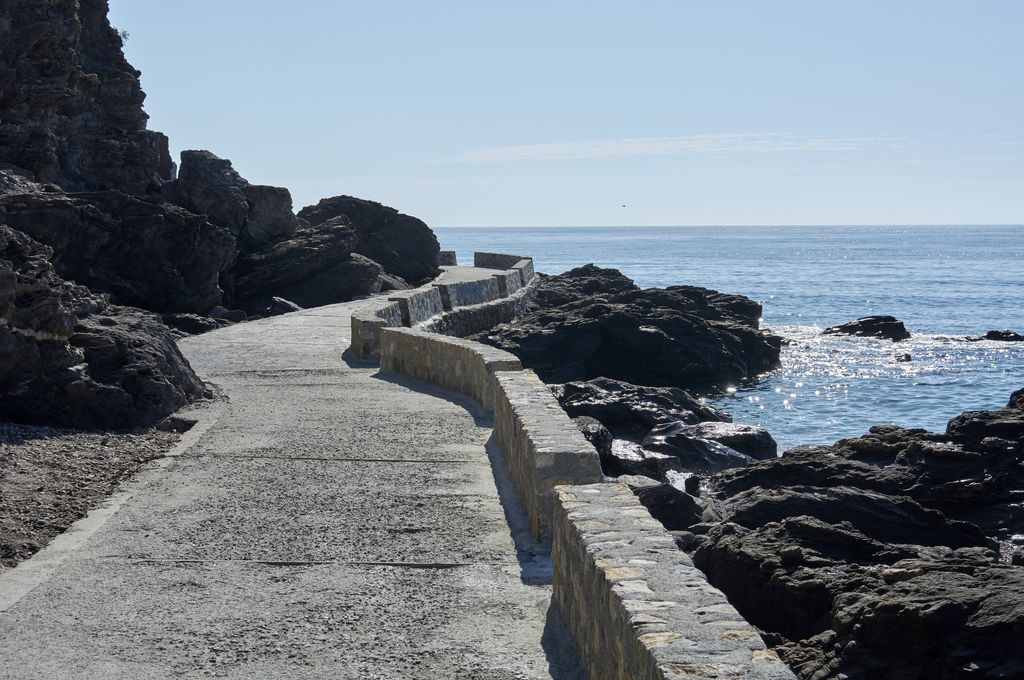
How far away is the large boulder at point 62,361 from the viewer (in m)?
9.80

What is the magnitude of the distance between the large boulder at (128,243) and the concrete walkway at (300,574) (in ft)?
37.9

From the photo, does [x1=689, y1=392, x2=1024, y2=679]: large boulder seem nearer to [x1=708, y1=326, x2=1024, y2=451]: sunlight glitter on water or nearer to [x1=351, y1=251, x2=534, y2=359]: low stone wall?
[x1=351, y1=251, x2=534, y2=359]: low stone wall

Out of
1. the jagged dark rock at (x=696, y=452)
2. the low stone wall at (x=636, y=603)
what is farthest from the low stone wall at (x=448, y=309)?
the low stone wall at (x=636, y=603)

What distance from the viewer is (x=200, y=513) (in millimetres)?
7648

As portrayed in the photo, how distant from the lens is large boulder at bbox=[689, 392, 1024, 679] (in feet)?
20.1

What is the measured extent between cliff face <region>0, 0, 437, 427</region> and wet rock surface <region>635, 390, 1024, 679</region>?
590cm

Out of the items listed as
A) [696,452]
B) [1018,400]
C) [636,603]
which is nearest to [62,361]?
[636,603]

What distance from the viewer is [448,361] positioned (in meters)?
13.6

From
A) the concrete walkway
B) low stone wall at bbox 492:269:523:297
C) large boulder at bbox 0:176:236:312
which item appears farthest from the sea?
the concrete walkway

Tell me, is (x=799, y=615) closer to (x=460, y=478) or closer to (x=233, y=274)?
(x=460, y=478)

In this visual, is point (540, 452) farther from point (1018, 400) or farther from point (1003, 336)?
point (1003, 336)

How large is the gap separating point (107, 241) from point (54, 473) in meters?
14.9

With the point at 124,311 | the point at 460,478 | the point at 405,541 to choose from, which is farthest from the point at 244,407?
the point at 405,541

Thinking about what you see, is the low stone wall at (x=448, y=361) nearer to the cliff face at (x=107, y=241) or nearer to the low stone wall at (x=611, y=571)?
the low stone wall at (x=611, y=571)
